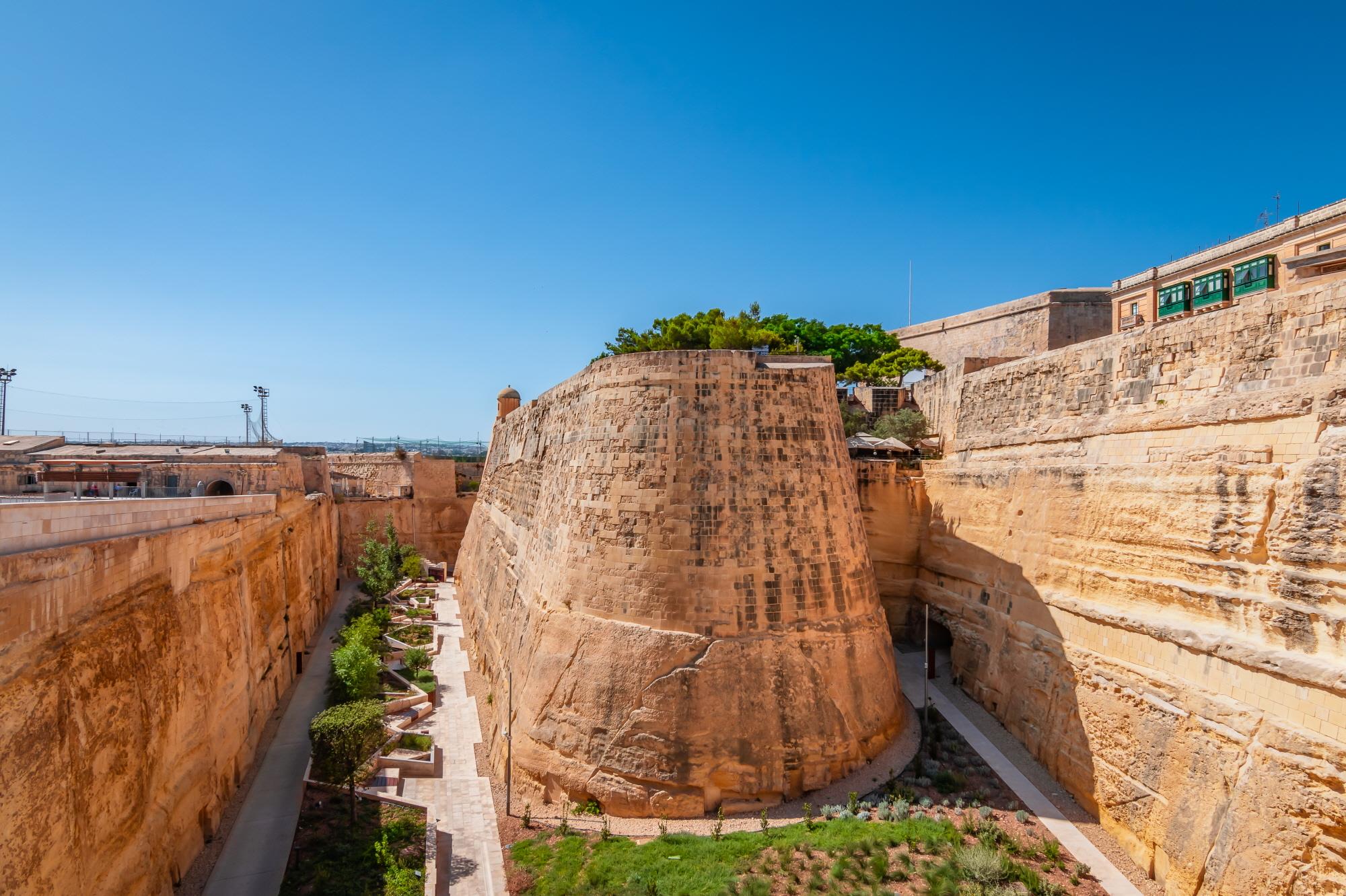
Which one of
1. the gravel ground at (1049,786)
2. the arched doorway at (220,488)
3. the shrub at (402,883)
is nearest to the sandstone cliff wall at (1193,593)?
the gravel ground at (1049,786)

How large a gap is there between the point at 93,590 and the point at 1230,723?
44.0 ft

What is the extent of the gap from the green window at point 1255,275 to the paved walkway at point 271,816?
20498mm

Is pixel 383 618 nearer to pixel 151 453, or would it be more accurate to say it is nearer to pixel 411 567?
pixel 411 567

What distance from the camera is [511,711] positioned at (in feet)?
41.2

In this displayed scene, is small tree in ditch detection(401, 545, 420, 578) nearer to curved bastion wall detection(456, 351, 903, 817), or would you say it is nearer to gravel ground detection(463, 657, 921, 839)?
curved bastion wall detection(456, 351, 903, 817)

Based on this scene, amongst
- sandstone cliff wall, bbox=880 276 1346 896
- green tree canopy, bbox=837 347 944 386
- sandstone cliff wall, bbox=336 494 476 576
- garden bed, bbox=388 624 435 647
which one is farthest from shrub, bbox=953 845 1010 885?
sandstone cliff wall, bbox=336 494 476 576

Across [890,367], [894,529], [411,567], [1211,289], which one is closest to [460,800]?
[894,529]

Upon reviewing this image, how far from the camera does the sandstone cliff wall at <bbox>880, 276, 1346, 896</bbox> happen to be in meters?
7.84

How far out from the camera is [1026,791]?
36.8ft

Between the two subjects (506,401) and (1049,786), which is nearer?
(1049,786)

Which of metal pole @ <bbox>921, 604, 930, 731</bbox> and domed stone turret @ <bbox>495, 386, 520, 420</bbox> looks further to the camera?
domed stone turret @ <bbox>495, 386, 520, 420</bbox>

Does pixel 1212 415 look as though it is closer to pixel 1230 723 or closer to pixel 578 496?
pixel 1230 723

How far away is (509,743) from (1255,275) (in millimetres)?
17509

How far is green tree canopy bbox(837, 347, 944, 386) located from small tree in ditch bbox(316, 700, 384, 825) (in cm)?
2240
